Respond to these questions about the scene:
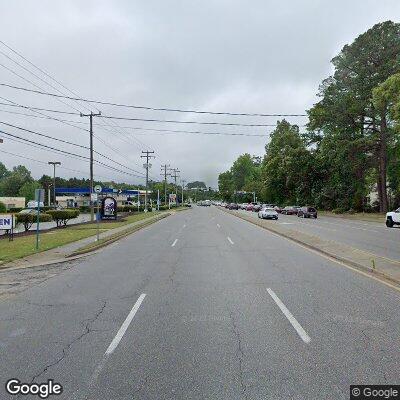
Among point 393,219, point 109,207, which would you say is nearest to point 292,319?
point 393,219

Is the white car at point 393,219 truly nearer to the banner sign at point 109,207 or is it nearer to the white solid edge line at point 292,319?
the banner sign at point 109,207

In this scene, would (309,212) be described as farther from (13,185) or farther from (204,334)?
(13,185)

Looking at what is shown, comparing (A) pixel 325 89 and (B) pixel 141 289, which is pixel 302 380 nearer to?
(B) pixel 141 289

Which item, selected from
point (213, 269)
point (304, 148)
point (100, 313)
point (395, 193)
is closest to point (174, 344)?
point (100, 313)

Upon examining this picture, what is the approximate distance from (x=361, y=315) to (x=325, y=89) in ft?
184

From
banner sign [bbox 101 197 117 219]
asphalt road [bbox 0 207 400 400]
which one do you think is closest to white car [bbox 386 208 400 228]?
asphalt road [bbox 0 207 400 400]

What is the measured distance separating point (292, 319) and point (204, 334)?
1656 mm

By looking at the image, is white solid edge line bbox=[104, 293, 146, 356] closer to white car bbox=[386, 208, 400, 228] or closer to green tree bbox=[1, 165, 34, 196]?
white car bbox=[386, 208, 400, 228]

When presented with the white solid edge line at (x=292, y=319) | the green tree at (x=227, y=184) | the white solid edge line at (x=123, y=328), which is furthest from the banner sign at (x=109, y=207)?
the green tree at (x=227, y=184)

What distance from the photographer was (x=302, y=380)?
4.49m

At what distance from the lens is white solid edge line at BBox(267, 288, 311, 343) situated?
230 inches

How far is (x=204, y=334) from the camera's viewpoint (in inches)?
236

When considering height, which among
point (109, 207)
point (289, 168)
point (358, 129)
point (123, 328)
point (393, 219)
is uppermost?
point (358, 129)

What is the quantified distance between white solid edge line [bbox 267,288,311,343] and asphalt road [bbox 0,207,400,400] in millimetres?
31
